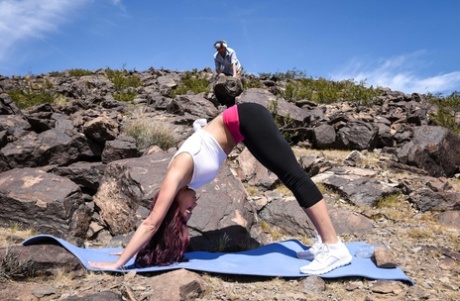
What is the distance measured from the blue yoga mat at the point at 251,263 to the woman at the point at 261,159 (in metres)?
0.14

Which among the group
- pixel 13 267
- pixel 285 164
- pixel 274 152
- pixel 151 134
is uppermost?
pixel 151 134

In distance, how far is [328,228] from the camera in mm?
3877

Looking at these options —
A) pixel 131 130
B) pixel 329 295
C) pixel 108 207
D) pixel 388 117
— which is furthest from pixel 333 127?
pixel 329 295

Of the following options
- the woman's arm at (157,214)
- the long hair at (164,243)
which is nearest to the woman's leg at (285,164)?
the woman's arm at (157,214)

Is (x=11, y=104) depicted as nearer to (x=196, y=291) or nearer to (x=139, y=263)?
(x=139, y=263)

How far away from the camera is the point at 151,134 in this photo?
319 inches

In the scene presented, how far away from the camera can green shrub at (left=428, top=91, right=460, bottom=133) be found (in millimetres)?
12814

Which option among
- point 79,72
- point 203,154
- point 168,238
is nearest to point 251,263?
point 168,238

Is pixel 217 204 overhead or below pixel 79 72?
below

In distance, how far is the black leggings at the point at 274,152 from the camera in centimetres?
386

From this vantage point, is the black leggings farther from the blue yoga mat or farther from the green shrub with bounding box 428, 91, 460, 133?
the green shrub with bounding box 428, 91, 460, 133

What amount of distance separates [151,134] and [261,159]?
4.47 m

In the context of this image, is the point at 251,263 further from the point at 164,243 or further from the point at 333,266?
the point at 164,243

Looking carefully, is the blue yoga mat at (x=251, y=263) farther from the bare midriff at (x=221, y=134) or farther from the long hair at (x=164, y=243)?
the bare midriff at (x=221, y=134)
